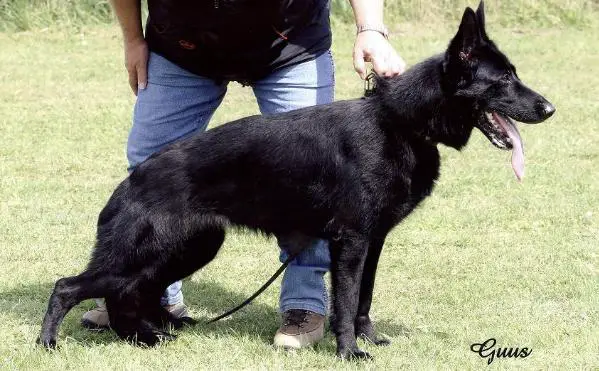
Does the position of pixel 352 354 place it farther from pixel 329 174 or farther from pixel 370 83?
pixel 370 83

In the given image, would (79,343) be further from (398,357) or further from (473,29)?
(473,29)

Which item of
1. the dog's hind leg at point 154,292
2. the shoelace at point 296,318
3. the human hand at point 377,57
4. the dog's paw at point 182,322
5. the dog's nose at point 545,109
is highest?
the human hand at point 377,57

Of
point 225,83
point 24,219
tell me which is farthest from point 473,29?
point 24,219

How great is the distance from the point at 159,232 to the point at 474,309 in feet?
5.60

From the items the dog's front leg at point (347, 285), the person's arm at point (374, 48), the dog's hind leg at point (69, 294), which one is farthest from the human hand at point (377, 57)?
the dog's hind leg at point (69, 294)

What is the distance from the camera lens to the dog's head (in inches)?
150

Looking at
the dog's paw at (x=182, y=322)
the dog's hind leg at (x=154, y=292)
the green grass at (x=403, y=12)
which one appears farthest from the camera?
the green grass at (x=403, y=12)

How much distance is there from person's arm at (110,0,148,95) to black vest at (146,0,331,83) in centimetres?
7

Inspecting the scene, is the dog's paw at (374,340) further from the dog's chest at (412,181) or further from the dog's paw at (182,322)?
the dog's paw at (182,322)

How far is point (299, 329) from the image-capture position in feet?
14.5

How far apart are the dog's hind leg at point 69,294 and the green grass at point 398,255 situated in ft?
0.29

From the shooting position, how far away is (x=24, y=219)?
6.43 metres

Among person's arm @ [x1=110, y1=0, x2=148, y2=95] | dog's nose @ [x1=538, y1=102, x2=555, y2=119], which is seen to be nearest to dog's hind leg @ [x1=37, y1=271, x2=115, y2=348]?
person's arm @ [x1=110, y1=0, x2=148, y2=95]

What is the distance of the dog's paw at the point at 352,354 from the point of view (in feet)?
13.4
